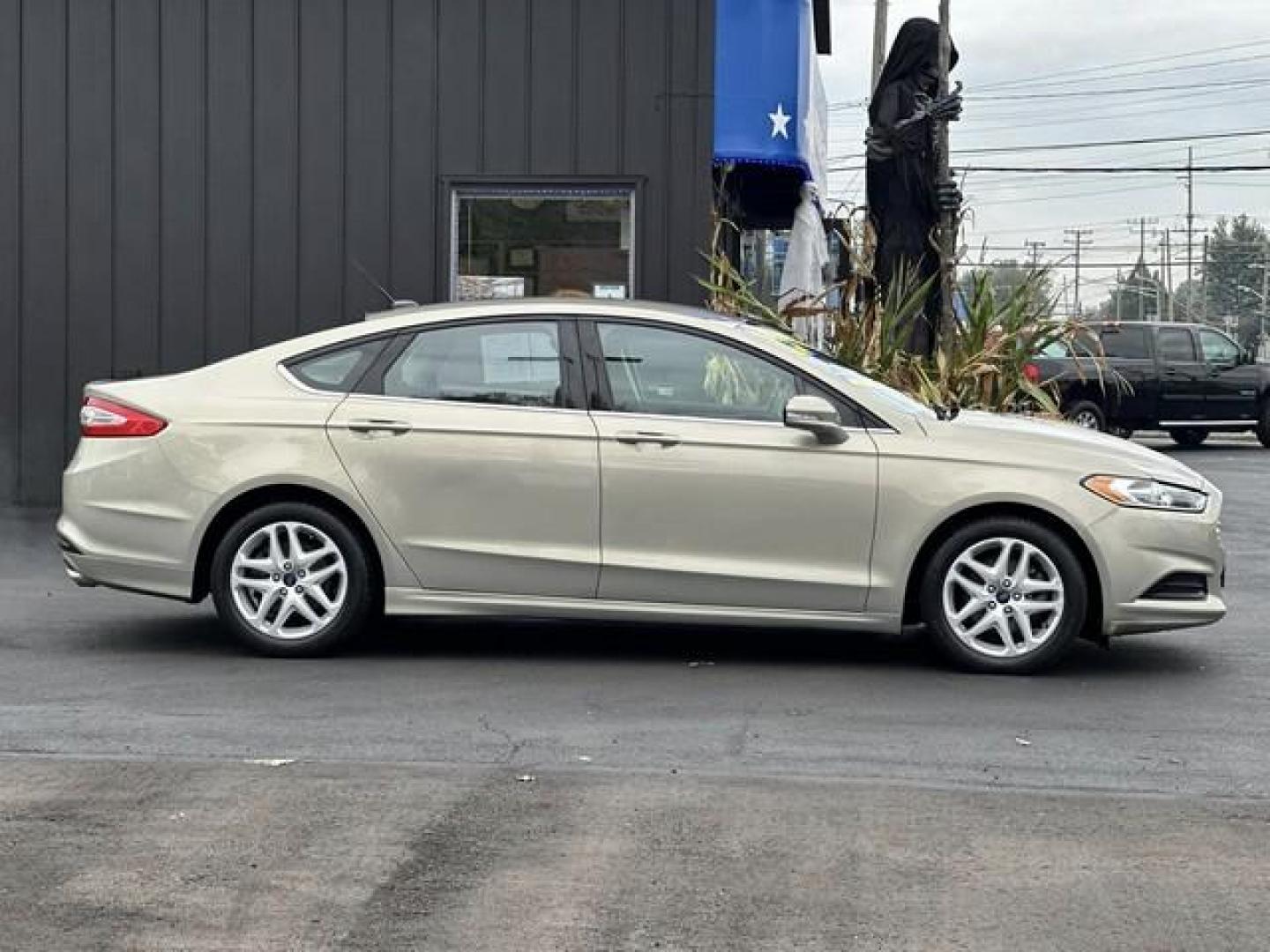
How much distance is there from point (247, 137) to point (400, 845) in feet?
26.7

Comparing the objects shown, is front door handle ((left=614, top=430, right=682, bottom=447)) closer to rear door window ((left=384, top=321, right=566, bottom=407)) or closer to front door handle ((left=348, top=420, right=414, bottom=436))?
rear door window ((left=384, top=321, right=566, bottom=407))

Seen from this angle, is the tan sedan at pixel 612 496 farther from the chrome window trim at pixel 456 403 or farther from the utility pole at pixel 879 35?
the utility pole at pixel 879 35

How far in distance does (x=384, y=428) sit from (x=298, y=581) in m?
0.72

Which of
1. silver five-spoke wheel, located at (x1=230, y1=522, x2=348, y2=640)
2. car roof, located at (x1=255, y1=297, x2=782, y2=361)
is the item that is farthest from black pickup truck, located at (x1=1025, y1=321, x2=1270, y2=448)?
silver five-spoke wheel, located at (x1=230, y1=522, x2=348, y2=640)

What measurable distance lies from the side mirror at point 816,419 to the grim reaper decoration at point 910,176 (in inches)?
181

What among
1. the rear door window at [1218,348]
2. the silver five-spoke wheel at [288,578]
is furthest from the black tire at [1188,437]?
the silver five-spoke wheel at [288,578]

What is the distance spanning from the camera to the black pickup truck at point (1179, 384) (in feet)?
76.7

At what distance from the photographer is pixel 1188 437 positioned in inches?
995

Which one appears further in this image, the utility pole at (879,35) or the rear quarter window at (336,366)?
the utility pole at (879,35)

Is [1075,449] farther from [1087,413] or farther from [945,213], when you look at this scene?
[1087,413]

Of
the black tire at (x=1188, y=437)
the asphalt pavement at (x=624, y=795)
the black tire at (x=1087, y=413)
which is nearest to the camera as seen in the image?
the asphalt pavement at (x=624, y=795)

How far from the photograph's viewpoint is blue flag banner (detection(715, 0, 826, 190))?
42.2 ft

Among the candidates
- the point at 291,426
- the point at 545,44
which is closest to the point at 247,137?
the point at 545,44

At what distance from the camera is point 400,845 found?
4867mm
